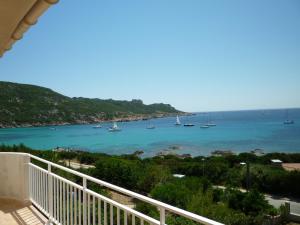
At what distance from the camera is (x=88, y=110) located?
369 ft

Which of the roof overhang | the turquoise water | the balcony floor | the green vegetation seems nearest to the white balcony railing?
the balcony floor

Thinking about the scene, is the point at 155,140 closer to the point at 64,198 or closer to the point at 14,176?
the point at 14,176

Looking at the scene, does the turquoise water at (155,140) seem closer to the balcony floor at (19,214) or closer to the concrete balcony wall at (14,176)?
the concrete balcony wall at (14,176)

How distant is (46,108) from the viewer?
84.8 metres

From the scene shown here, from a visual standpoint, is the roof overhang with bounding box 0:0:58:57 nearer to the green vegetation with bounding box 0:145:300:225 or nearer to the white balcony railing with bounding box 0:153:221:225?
the white balcony railing with bounding box 0:153:221:225

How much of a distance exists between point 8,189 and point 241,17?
1501 cm

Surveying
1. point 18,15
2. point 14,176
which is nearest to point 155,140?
point 14,176

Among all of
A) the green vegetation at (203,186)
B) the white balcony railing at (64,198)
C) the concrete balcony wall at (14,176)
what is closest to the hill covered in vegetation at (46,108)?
the green vegetation at (203,186)

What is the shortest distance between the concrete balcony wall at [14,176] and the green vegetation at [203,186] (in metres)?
3.14

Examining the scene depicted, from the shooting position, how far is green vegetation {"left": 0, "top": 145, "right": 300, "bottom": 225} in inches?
383

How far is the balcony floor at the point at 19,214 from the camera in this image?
3699mm

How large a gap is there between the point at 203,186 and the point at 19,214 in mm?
11710

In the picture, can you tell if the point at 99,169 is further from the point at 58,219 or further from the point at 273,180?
the point at 58,219

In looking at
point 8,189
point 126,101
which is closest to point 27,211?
point 8,189
